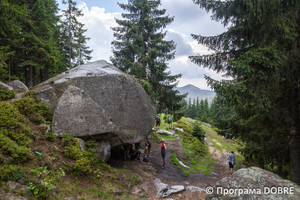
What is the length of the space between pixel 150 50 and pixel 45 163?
48.4ft

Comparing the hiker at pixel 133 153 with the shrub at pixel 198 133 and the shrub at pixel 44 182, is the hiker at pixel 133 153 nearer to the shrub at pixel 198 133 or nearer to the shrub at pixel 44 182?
the shrub at pixel 44 182

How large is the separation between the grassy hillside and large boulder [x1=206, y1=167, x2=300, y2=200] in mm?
4074

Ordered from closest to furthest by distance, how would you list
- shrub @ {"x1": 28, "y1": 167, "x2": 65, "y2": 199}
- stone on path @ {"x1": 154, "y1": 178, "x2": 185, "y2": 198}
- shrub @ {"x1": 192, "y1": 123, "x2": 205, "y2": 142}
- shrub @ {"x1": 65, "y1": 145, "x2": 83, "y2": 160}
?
shrub @ {"x1": 28, "y1": 167, "x2": 65, "y2": 199}
shrub @ {"x1": 65, "y1": 145, "x2": 83, "y2": 160}
stone on path @ {"x1": 154, "y1": 178, "x2": 185, "y2": 198}
shrub @ {"x1": 192, "y1": 123, "x2": 205, "y2": 142}

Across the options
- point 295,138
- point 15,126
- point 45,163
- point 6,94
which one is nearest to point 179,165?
point 295,138

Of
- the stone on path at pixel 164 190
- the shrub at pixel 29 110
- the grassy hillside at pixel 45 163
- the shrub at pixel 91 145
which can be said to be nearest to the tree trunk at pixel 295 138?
the stone on path at pixel 164 190

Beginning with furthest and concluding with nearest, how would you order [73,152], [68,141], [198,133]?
[198,133] < [68,141] < [73,152]

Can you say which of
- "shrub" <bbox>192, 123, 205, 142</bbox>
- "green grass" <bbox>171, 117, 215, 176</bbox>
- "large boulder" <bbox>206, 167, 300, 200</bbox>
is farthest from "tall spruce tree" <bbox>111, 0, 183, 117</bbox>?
"large boulder" <bbox>206, 167, 300, 200</bbox>

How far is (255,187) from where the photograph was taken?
5.63 m

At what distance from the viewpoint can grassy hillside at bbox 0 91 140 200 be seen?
500cm

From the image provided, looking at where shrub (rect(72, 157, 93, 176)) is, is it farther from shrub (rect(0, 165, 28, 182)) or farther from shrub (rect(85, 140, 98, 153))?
shrub (rect(0, 165, 28, 182))

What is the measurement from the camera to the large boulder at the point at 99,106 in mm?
8188

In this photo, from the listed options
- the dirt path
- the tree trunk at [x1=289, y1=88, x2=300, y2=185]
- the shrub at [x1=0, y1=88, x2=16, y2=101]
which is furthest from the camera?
the shrub at [x1=0, y1=88, x2=16, y2=101]

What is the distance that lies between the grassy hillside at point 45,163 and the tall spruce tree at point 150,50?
35.0ft

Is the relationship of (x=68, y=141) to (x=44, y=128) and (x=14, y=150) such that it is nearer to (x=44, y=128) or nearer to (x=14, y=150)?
(x=44, y=128)
